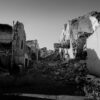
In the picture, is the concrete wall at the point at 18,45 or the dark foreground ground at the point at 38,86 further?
the concrete wall at the point at 18,45

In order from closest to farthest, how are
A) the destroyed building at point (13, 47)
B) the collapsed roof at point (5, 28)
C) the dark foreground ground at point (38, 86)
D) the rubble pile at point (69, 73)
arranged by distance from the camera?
the dark foreground ground at point (38, 86) → the rubble pile at point (69, 73) → the destroyed building at point (13, 47) → the collapsed roof at point (5, 28)

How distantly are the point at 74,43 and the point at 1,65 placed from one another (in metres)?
12.2

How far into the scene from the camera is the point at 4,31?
67.2ft

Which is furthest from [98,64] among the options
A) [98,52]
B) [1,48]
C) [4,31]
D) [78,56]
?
[4,31]

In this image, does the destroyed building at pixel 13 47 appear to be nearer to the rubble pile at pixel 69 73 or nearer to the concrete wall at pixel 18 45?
the concrete wall at pixel 18 45

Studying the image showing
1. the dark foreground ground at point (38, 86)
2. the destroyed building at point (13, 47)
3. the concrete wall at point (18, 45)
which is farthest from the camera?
the concrete wall at point (18, 45)

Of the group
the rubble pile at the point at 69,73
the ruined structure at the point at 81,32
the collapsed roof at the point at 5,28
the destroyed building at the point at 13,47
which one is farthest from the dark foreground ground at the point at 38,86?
the collapsed roof at the point at 5,28

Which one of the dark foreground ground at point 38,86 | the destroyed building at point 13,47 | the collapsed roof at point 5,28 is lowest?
the dark foreground ground at point 38,86

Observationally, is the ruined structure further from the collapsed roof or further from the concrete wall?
the collapsed roof

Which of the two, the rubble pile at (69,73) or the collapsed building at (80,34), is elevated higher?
the collapsed building at (80,34)

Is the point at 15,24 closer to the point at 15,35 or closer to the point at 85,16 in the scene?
the point at 15,35

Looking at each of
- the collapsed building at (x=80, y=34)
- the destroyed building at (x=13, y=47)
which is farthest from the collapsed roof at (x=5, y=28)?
the collapsed building at (x=80, y=34)

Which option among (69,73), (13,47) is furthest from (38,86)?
(13,47)

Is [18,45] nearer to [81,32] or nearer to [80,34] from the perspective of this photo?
[80,34]
